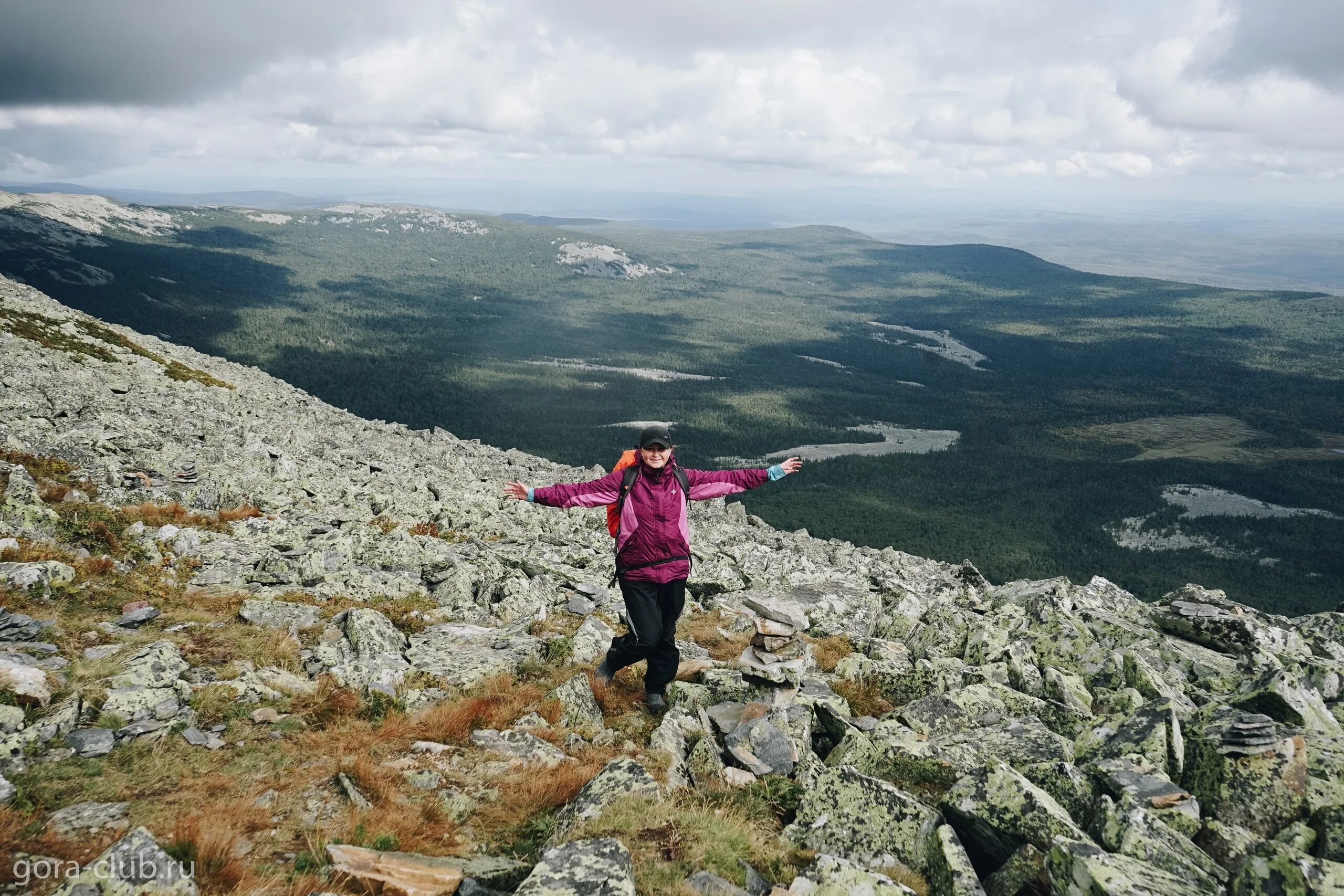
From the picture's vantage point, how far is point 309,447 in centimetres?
4028

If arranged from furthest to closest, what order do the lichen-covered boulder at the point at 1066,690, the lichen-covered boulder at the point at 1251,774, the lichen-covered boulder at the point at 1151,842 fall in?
the lichen-covered boulder at the point at 1066,690, the lichen-covered boulder at the point at 1251,774, the lichen-covered boulder at the point at 1151,842

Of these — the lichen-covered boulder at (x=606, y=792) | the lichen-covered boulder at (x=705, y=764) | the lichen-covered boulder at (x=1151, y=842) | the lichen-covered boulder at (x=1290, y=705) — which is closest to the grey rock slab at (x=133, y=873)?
the lichen-covered boulder at (x=606, y=792)

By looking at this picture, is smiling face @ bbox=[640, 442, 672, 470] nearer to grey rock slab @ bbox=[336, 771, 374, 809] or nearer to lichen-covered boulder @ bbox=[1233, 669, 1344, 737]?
grey rock slab @ bbox=[336, 771, 374, 809]

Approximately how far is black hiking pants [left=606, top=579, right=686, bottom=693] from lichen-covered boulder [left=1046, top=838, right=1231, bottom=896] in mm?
5478

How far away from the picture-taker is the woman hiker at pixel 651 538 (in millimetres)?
10461

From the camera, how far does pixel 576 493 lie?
1093cm

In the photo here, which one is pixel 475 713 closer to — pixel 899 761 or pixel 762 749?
pixel 762 749

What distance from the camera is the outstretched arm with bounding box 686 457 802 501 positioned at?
36.3 ft

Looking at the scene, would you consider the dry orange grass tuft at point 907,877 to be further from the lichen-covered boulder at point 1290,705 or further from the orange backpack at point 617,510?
the lichen-covered boulder at point 1290,705

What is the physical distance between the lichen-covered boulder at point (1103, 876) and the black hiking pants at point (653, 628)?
5478 millimetres

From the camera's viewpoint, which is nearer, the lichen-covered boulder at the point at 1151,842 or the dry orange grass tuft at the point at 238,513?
the lichen-covered boulder at the point at 1151,842

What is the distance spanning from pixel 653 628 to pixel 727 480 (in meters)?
2.66

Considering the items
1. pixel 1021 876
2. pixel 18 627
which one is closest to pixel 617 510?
pixel 1021 876

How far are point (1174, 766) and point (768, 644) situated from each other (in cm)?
701
